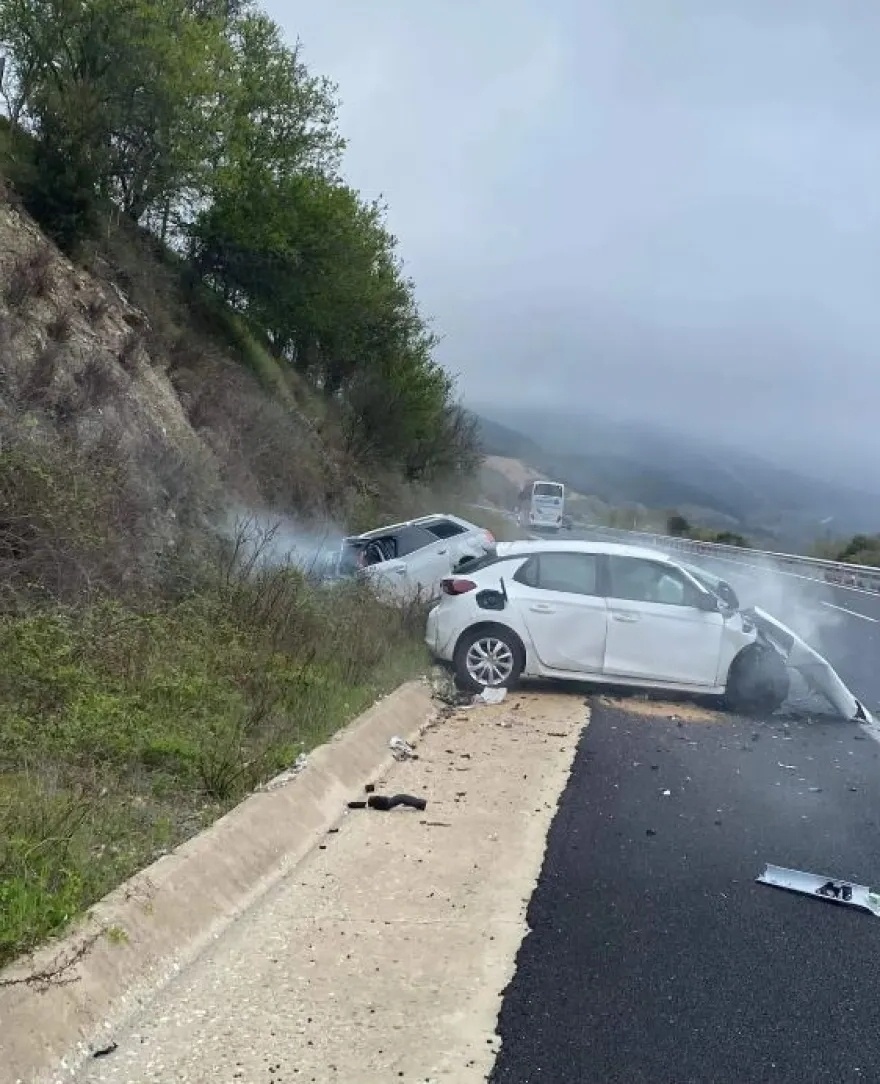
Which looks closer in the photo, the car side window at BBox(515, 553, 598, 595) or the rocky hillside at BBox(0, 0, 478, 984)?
the rocky hillside at BBox(0, 0, 478, 984)

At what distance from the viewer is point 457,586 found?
12938mm

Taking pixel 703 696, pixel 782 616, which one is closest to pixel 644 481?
pixel 782 616

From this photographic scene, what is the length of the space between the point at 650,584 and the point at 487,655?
6.05ft

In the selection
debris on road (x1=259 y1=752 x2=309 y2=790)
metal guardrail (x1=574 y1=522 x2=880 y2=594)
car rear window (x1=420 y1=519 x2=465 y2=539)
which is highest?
metal guardrail (x1=574 y1=522 x2=880 y2=594)

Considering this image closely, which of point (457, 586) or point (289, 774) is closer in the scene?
point (289, 774)

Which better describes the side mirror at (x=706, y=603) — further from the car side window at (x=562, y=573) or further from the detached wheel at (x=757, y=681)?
the car side window at (x=562, y=573)

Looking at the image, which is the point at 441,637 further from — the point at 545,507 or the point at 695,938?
the point at 545,507

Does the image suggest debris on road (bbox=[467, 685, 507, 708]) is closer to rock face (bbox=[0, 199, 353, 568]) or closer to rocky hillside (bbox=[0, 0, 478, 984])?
rocky hillside (bbox=[0, 0, 478, 984])

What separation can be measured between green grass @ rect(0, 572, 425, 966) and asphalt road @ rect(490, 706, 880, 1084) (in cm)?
189

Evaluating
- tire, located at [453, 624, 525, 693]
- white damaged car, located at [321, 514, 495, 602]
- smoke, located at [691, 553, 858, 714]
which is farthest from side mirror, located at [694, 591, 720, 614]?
white damaged car, located at [321, 514, 495, 602]

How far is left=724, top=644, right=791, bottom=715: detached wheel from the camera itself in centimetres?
1222

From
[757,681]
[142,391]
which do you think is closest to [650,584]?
[757,681]

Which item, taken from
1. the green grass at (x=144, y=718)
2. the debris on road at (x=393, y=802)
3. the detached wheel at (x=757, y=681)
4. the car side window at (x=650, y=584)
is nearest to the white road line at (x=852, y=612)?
the detached wheel at (x=757, y=681)

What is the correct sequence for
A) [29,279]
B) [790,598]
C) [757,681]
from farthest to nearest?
[790,598]
[29,279]
[757,681]
